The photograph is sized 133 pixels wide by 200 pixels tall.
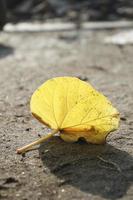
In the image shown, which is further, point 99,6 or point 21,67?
point 99,6

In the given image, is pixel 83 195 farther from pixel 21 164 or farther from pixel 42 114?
pixel 42 114

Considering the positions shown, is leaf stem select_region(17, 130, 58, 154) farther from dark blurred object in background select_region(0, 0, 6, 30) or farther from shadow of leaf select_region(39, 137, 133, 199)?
dark blurred object in background select_region(0, 0, 6, 30)

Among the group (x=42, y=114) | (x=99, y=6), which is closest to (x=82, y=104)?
(x=42, y=114)

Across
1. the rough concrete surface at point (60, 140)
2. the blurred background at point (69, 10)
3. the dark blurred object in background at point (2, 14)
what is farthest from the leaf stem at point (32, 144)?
the blurred background at point (69, 10)

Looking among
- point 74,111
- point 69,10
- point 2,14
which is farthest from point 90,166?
point 69,10

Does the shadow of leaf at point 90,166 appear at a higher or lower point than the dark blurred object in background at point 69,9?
higher

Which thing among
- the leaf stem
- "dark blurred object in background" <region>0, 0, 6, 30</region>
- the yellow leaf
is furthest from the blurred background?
the leaf stem

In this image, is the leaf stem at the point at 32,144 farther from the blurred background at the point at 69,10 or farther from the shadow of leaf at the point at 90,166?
the blurred background at the point at 69,10
